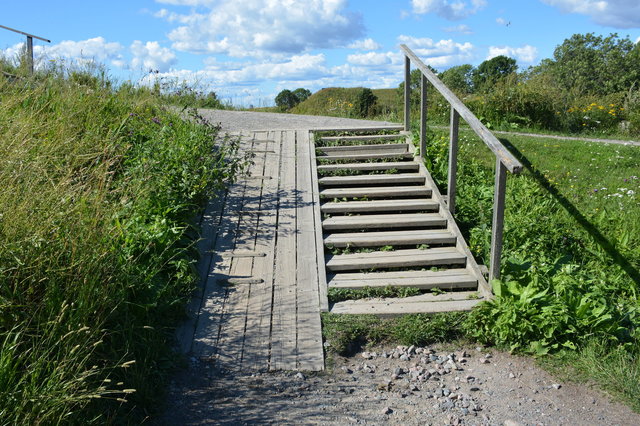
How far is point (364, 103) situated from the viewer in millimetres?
14727

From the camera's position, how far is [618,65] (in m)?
34.2

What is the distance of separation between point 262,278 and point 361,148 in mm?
3544

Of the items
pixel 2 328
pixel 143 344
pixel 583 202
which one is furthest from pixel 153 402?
pixel 583 202

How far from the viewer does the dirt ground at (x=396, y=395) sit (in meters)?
3.89

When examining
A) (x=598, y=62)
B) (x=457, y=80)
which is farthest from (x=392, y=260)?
(x=598, y=62)

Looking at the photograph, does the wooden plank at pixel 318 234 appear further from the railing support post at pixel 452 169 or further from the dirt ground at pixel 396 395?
the railing support post at pixel 452 169

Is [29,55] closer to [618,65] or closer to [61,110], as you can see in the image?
[61,110]

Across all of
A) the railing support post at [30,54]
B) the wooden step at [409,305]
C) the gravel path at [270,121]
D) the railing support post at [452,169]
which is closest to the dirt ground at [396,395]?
the wooden step at [409,305]

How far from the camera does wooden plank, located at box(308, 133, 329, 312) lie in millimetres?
5305

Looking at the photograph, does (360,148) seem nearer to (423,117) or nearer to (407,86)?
(423,117)

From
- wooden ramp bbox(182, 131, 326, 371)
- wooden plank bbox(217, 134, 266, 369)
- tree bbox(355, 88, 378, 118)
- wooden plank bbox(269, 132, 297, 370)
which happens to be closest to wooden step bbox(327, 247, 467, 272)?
wooden ramp bbox(182, 131, 326, 371)

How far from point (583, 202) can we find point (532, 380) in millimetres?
3944

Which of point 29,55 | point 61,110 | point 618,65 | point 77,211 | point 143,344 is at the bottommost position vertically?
point 143,344

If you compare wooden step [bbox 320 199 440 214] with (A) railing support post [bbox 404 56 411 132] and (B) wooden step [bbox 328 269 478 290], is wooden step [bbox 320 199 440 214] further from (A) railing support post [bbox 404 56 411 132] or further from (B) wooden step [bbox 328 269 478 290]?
(A) railing support post [bbox 404 56 411 132]
